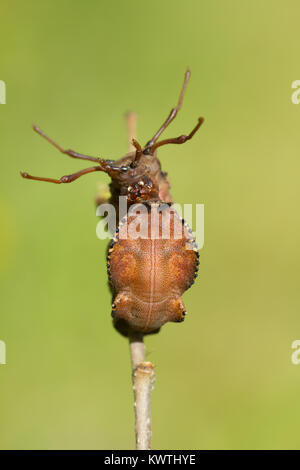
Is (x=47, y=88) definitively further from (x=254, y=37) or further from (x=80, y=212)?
(x=254, y=37)

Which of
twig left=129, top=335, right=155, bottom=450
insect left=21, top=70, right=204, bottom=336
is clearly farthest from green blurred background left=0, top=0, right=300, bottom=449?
twig left=129, top=335, right=155, bottom=450

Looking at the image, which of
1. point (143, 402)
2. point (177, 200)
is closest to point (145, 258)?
point (143, 402)

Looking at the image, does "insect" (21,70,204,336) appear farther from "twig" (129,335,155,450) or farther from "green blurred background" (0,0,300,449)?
"green blurred background" (0,0,300,449)

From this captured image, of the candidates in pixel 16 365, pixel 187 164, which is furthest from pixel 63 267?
pixel 187 164

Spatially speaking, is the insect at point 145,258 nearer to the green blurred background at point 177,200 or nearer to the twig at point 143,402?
the twig at point 143,402

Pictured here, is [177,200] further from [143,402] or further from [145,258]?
[143,402]

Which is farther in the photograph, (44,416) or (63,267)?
(63,267)
